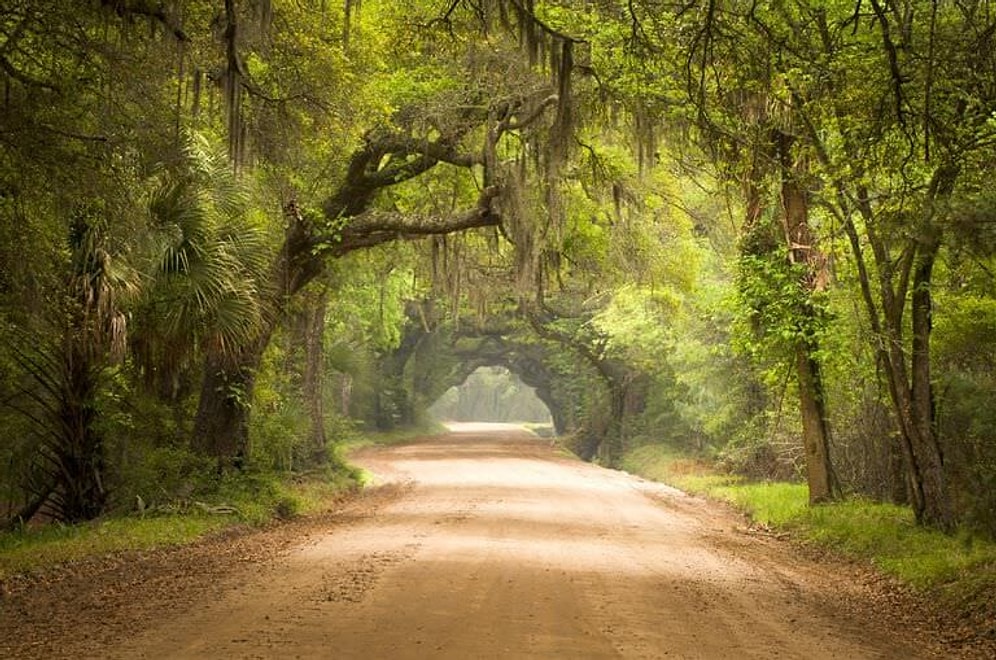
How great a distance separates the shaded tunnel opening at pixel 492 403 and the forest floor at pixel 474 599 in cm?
8770

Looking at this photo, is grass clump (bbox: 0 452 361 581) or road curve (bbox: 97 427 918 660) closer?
road curve (bbox: 97 427 918 660)

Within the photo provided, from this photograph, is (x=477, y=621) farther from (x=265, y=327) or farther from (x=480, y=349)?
(x=480, y=349)

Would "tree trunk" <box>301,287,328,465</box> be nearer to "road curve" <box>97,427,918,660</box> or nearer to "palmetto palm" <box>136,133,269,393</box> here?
"road curve" <box>97,427,918,660</box>

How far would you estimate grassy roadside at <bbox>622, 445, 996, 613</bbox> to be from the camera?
9.55 m

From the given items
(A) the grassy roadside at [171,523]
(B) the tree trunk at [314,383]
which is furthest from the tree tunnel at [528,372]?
(A) the grassy roadside at [171,523]

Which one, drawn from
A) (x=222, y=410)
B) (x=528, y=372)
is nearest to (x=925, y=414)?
(x=222, y=410)

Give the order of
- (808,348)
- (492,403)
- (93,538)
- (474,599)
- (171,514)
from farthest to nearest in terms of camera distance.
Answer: (492,403) → (808,348) → (171,514) → (93,538) → (474,599)

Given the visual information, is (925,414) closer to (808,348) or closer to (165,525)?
(808,348)

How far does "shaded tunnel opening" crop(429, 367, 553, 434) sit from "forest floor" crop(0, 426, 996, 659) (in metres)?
87.7

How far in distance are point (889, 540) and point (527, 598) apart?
5.62 meters

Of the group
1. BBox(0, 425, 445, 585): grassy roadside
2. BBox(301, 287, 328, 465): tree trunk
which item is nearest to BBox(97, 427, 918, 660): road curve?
BBox(0, 425, 445, 585): grassy roadside

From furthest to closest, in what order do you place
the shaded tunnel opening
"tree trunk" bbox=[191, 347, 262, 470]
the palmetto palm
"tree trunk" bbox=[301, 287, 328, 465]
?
the shaded tunnel opening → "tree trunk" bbox=[301, 287, 328, 465] → "tree trunk" bbox=[191, 347, 262, 470] → the palmetto palm

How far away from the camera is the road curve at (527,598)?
22.3 ft

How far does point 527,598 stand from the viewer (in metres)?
8.56
